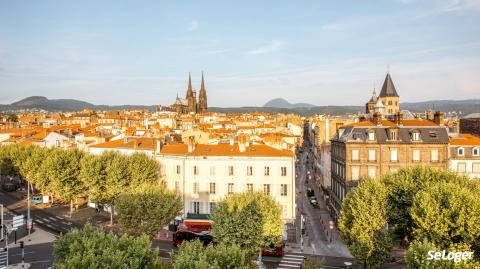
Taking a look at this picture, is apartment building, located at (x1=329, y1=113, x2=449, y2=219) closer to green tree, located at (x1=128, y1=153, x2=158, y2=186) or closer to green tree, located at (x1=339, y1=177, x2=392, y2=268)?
green tree, located at (x1=339, y1=177, x2=392, y2=268)

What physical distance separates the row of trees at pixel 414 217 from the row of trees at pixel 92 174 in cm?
2504

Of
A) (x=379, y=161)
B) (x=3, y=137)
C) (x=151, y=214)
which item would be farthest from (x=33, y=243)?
(x=3, y=137)

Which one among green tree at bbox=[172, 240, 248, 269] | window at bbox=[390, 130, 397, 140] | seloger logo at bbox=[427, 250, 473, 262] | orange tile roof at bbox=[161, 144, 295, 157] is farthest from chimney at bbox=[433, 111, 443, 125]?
green tree at bbox=[172, 240, 248, 269]

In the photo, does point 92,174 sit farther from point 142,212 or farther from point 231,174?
point 231,174

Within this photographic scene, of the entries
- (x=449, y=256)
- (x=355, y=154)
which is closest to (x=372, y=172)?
(x=355, y=154)

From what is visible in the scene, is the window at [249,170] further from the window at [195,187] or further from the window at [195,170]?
the window at [195,187]

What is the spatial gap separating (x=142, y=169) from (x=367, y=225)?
30945 millimetres

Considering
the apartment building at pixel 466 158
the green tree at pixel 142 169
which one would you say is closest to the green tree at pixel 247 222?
the green tree at pixel 142 169

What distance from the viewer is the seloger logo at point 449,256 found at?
76.1 feet

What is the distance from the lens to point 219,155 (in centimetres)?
5316

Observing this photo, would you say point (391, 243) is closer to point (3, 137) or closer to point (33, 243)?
point (33, 243)

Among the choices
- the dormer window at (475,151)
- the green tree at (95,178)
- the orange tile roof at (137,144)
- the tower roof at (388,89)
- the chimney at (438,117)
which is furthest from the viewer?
the tower roof at (388,89)

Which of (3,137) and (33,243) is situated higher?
(3,137)

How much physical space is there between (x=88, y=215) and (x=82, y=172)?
25.1ft
